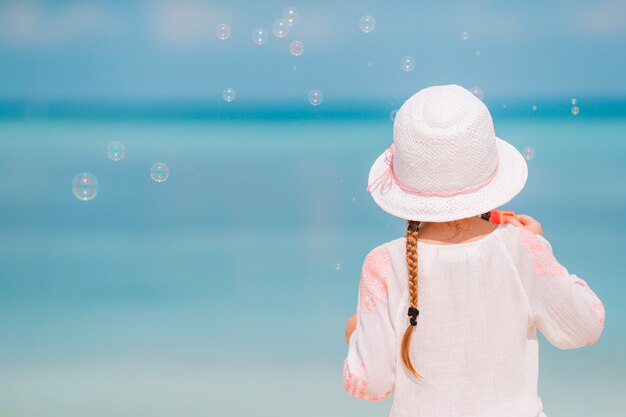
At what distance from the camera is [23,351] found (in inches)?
102

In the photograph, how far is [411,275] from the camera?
1092 mm

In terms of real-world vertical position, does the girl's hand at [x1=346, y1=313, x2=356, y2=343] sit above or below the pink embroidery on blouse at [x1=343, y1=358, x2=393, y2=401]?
above

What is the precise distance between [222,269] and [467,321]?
7.22ft

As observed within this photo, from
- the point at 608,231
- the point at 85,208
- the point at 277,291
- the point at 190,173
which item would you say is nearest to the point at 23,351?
the point at 277,291

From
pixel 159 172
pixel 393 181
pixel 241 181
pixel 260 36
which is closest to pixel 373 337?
pixel 393 181

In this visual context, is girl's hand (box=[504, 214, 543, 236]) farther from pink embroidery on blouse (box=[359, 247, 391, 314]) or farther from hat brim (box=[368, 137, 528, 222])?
pink embroidery on blouse (box=[359, 247, 391, 314])

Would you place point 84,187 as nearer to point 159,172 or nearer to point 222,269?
point 159,172

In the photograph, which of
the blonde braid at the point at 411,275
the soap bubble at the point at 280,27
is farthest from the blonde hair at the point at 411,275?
the soap bubble at the point at 280,27

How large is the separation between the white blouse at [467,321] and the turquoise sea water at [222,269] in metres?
1.01

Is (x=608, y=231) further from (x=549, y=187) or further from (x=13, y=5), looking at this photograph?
(x=13, y=5)

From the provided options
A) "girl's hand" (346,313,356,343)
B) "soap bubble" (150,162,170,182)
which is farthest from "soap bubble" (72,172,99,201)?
"girl's hand" (346,313,356,343)

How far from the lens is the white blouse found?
3.64 ft

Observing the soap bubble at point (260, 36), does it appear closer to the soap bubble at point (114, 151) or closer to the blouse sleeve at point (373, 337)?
the soap bubble at point (114, 151)

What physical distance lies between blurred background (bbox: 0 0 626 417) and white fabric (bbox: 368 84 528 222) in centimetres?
113
